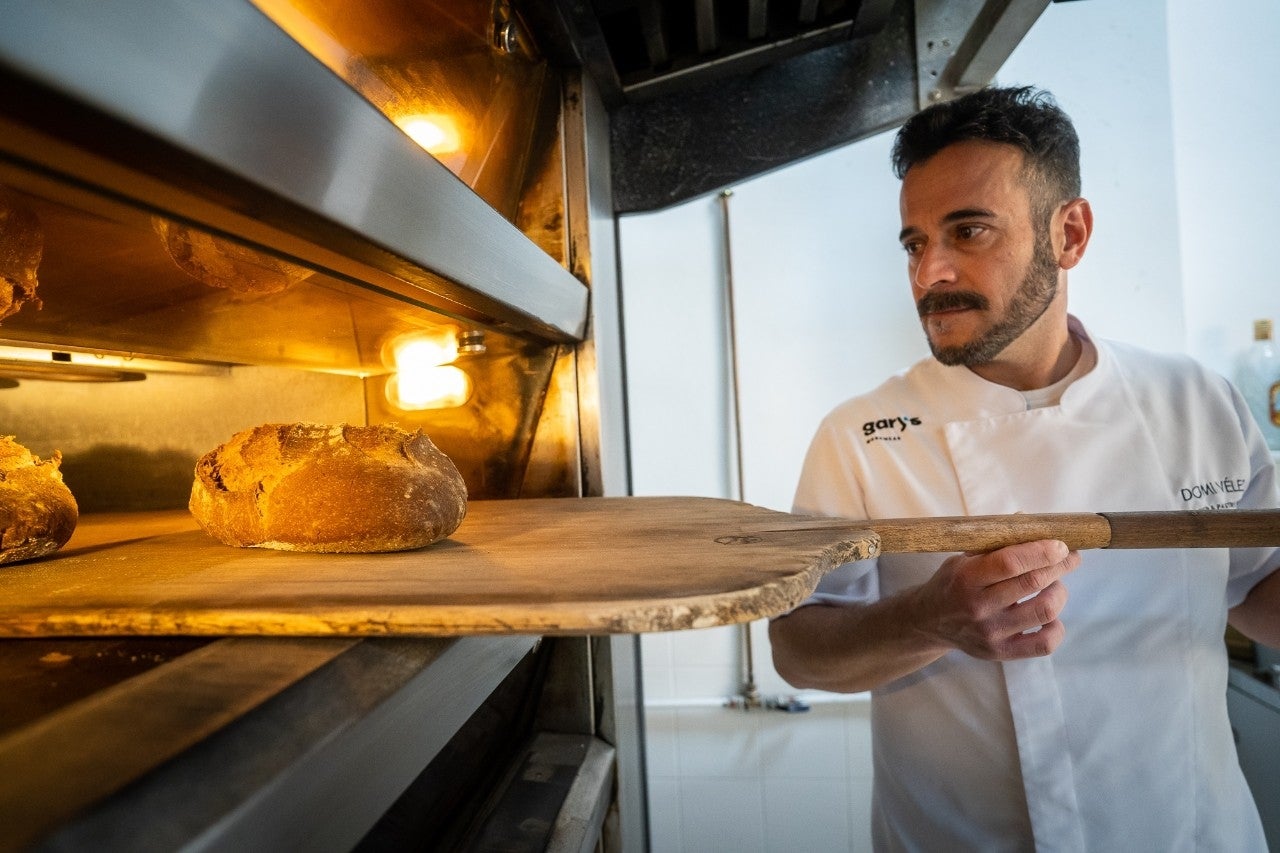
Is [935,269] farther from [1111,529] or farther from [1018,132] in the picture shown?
[1111,529]

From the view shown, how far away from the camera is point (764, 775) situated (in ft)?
7.84

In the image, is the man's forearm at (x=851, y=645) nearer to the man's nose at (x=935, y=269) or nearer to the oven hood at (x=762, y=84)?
the man's nose at (x=935, y=269)

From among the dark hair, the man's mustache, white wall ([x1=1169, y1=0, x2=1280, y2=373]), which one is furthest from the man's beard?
white wall ([x1=1169, y1=0, x2=1280, y2=373])

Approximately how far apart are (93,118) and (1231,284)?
2.91 metres

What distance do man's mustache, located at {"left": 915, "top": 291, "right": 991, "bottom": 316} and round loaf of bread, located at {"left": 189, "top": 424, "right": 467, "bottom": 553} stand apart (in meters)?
0.96

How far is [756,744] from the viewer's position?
2.38 m

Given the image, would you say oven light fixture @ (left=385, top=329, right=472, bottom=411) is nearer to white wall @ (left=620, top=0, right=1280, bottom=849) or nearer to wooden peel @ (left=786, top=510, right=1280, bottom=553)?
wooden peel @ (left=786, top=510, right=1280, bottom=553)

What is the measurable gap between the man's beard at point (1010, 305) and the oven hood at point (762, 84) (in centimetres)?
43

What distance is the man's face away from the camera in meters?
1.20

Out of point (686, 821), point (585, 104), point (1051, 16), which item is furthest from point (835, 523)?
point (1051, 16)

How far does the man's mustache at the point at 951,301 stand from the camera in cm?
121

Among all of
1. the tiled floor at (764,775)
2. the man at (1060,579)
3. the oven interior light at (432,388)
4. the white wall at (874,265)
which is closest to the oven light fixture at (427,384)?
the oven interior light at (432,388)

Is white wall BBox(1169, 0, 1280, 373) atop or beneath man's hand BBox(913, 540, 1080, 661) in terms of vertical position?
atop

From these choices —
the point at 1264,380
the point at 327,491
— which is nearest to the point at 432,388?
the point at 327,491
